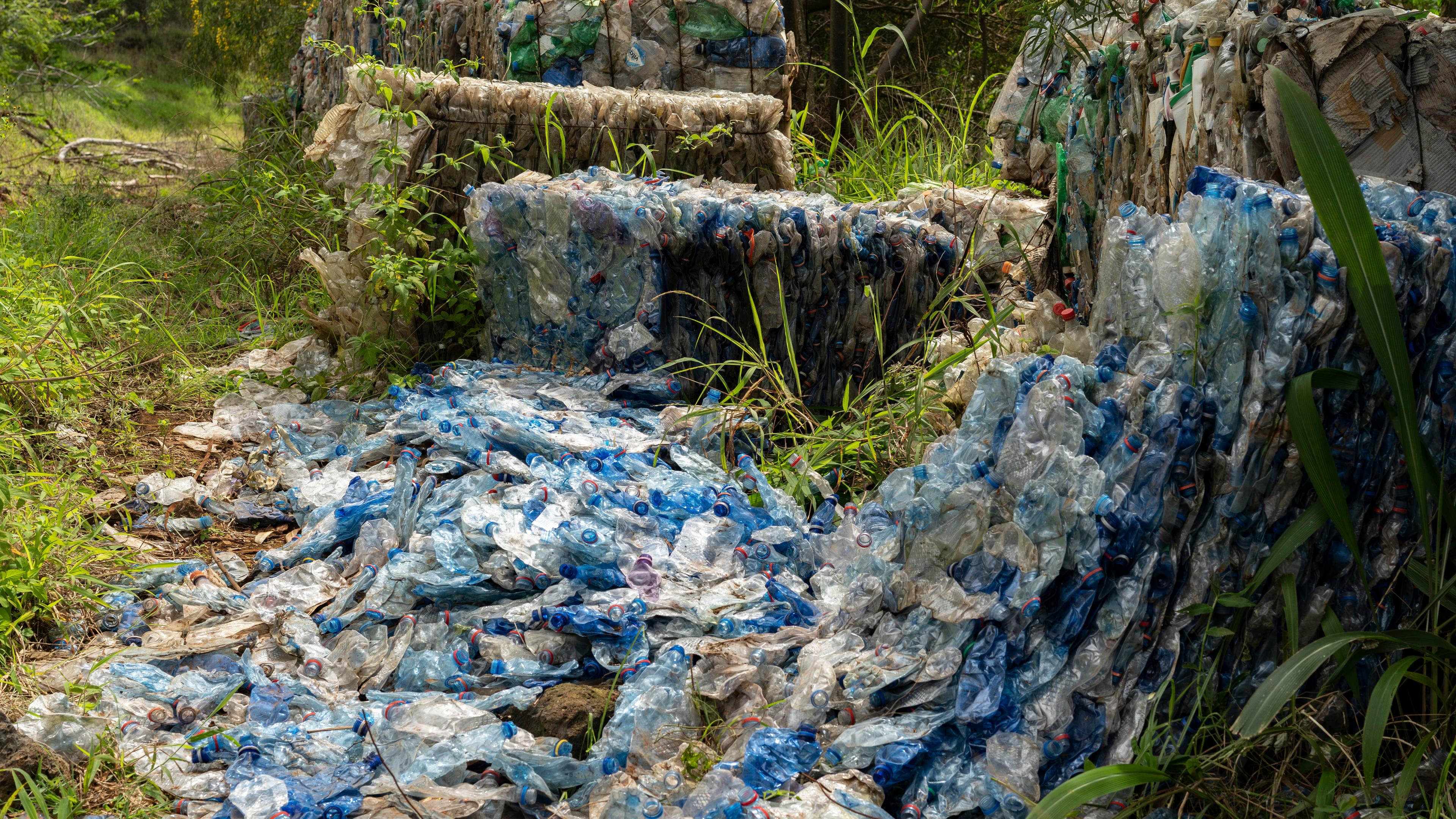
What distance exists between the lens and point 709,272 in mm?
3605

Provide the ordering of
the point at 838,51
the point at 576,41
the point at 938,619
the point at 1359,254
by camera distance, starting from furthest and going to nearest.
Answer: the point at 838,51
the point at 576,41
the point at 938,619
the point at 1359,254

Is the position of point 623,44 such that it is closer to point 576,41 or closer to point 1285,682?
point 576,41

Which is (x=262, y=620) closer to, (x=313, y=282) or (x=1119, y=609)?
(x=1119, y=609)

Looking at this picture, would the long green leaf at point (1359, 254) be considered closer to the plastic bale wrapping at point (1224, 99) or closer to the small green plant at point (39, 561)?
the plastic bale wrapping at point (1224, 99)

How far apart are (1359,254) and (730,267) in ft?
6.76

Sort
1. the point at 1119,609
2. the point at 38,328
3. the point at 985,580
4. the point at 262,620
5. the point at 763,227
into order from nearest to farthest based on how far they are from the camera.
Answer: the point at 1119,609
the point at 985,580
the point at 262,620
the point at 763,227
the point at 38,328

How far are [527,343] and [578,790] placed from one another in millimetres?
2107

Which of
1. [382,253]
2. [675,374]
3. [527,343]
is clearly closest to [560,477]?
[675,374]

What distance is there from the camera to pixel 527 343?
12.7 feet

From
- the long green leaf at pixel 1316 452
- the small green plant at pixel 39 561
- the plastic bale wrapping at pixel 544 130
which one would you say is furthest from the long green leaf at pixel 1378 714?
the plastic bale wrapping at pixel 544 130

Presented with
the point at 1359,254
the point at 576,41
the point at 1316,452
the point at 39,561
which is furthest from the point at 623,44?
the point at 1316,452

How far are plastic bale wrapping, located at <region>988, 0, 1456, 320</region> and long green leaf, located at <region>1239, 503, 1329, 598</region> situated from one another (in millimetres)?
734

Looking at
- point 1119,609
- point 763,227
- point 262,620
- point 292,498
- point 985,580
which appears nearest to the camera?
point 1119,609

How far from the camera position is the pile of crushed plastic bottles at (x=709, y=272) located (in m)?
3.50
